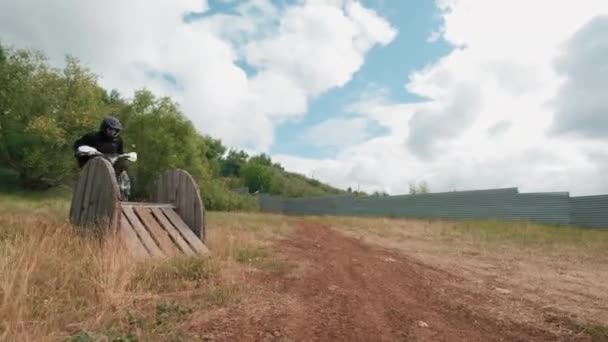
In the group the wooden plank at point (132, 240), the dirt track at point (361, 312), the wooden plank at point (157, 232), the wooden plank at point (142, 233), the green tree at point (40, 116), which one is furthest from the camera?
the green tree at point (40, 116)

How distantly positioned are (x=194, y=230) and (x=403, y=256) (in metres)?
3.69

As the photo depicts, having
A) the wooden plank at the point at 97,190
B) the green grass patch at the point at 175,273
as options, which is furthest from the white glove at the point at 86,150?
the green grass patch at the point at 175,273

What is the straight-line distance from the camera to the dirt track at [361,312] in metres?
3.10

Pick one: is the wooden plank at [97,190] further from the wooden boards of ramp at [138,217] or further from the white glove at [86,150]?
the white glove at [86,150]

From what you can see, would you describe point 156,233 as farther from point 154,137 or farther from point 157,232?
point 154,137

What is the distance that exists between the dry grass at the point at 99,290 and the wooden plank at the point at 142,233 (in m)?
0.49

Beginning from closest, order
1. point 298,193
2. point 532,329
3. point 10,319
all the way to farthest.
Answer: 1. point 10,319
2. point 532,329
3. point 298,193

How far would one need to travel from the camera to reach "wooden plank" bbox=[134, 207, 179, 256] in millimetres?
5382

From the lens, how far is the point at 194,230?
6.37 meters

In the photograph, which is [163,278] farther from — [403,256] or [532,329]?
[403,256]

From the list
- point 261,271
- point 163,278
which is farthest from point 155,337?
point 261,271

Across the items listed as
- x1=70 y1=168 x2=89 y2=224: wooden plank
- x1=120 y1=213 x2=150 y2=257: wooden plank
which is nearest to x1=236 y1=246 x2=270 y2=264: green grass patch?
x1=120 y1=213 x2=150 y2=257: wooden plank

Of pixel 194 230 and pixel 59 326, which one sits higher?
pixel 194 230

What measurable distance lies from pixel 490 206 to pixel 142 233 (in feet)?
58.8
